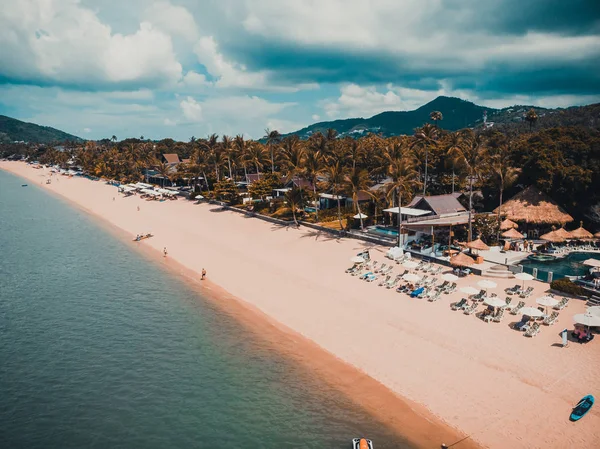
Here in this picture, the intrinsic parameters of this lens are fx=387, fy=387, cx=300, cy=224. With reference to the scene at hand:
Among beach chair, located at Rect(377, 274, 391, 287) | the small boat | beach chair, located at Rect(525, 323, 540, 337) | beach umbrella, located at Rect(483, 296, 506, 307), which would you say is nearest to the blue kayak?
beach chair, located at Rect(525, 323, 540, 337)

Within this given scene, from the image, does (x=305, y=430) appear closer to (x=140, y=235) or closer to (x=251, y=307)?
(x=251, y=307)

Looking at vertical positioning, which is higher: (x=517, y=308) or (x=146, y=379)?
(x=517, y=308)

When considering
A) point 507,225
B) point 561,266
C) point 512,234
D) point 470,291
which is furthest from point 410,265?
point 507,225

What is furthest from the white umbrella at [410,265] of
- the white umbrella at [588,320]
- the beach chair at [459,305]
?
the white umbrella at [588,320]

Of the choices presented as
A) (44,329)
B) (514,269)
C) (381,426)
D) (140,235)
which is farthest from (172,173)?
(381,426)

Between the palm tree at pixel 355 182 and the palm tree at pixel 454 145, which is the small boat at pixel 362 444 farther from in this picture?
the palm tree at pixel 454 145

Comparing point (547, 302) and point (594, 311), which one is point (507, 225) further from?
point (594, 311)
